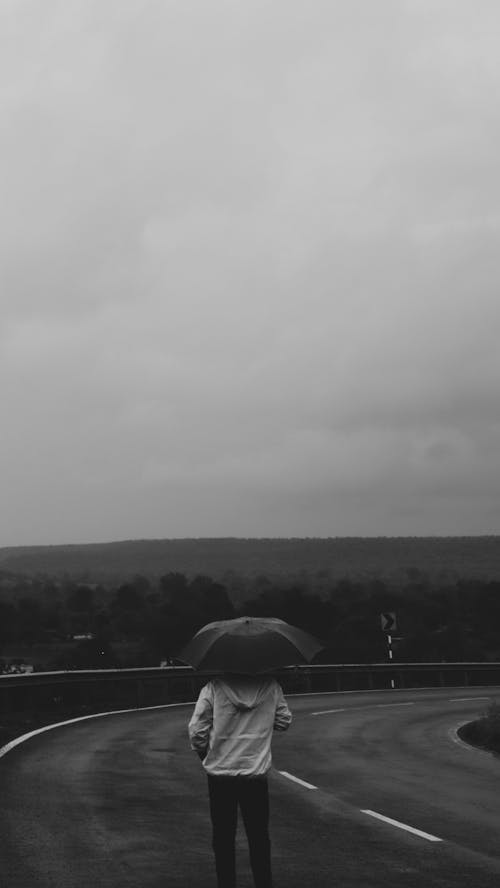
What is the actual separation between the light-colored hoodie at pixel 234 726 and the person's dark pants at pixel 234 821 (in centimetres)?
8

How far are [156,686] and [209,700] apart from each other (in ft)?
105

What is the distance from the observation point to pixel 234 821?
7.64m

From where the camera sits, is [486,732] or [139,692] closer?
[486,732]

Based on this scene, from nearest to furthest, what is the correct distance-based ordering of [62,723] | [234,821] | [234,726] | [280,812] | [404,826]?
[234,821] < [234,726] < [404,826] < [280,812] < [62,723]

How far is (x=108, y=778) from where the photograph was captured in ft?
52.2

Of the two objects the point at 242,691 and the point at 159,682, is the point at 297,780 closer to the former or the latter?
the point at 242,691

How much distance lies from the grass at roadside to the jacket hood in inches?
550

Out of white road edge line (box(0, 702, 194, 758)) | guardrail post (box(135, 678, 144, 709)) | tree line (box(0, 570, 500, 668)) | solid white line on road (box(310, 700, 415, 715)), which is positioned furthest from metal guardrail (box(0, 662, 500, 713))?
tree line (box(0, 570, 500, 668))

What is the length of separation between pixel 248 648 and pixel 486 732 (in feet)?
53.7

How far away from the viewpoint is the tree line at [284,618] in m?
80.7

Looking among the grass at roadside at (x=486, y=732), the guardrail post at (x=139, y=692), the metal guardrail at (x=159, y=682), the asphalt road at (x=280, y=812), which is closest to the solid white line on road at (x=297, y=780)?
the asphalt road at (x=280, y=812)

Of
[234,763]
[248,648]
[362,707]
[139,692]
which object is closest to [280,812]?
[234,763]

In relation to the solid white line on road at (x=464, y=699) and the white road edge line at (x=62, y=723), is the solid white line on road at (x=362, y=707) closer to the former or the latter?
the solid white line on road at (x=464, y=699)

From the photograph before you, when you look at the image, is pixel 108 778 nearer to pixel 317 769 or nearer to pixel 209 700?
pixel 317 769
